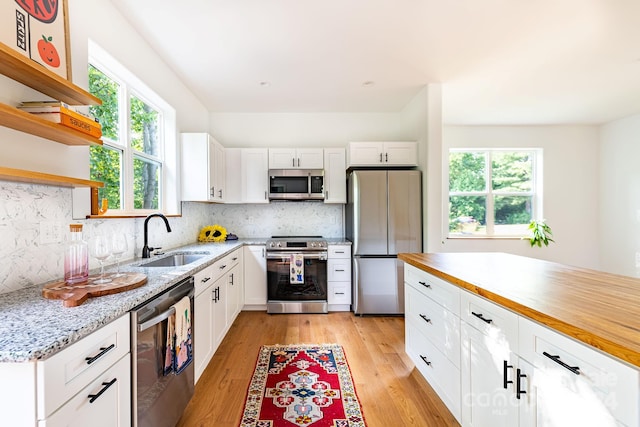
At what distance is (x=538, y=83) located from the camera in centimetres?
314

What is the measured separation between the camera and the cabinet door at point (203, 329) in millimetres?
1908

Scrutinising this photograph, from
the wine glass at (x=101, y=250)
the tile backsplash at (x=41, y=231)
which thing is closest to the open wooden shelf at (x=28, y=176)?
the tile backsplash at (x=41, y=231)

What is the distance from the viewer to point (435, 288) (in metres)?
1.73

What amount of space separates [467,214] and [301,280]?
10.7 ft

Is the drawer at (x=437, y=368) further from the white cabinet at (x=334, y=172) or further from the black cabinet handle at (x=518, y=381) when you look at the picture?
the white cabinet at (x=334, y=172)

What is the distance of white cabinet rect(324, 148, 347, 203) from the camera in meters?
3.81

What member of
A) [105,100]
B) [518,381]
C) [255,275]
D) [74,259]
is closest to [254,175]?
[255,275]

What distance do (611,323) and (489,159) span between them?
461 centimetres

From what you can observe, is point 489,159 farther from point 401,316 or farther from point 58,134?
point 58,134

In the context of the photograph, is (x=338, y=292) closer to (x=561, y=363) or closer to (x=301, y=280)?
(x=301, y=280)

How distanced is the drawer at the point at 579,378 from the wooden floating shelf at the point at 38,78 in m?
2.28

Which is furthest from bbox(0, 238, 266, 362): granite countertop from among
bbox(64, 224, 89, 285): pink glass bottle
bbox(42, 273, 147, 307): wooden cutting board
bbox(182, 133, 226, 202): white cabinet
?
bbox(182, 133, 226, 202): white cabinet

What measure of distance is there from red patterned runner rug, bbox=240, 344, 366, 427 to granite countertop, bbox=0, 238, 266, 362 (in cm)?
108

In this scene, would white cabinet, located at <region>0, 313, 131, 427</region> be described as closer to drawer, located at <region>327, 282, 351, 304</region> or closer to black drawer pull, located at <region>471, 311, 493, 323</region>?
black drawer pull, located at <region>471, 311, 493, 323</region>
